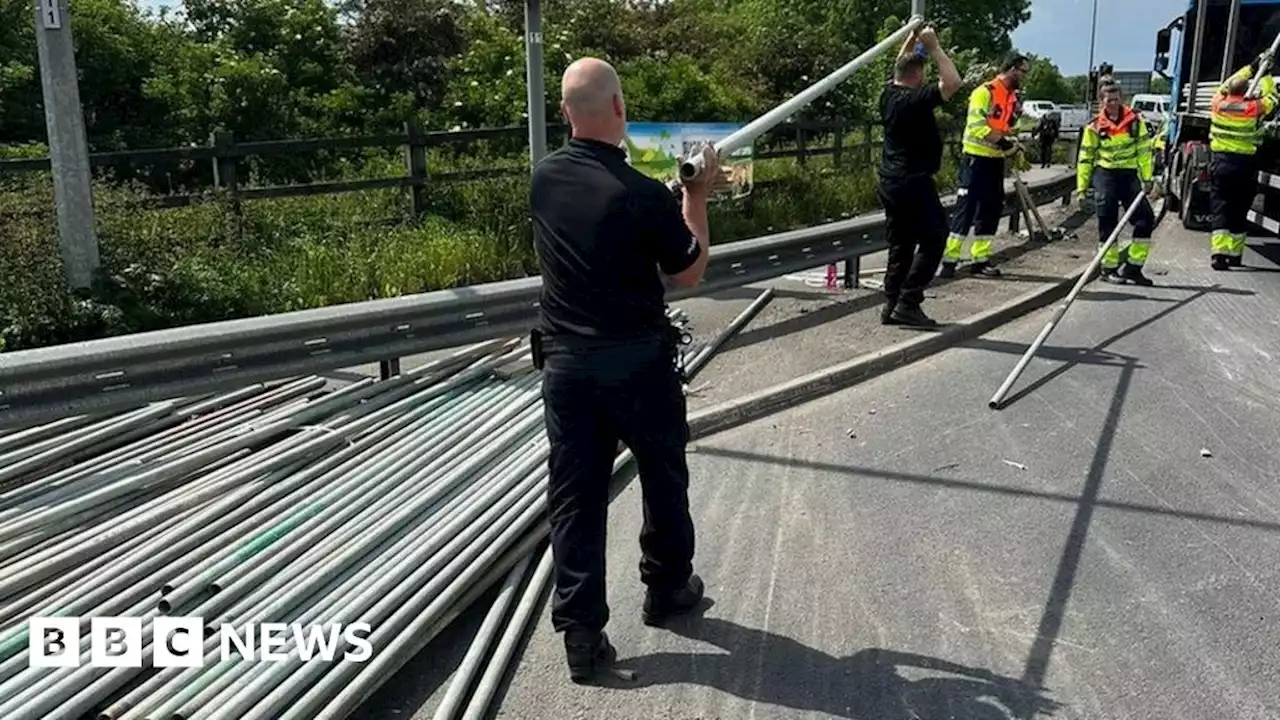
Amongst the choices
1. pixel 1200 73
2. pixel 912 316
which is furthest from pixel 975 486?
pixel 1200 73

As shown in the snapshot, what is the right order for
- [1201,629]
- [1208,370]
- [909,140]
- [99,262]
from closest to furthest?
1. [1201,629]
2. [1208,370]
3. [909,140]
4. [99,262]

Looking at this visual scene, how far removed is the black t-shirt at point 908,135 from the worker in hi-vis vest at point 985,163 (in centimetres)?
236

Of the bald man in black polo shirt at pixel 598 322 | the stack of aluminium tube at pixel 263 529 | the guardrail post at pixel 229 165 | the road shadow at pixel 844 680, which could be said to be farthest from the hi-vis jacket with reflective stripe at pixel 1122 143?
the guardrail post at pixel 229 165

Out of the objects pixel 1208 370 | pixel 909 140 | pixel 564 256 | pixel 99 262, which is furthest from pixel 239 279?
pixel 1208 370

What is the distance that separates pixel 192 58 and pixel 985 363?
14417 mm

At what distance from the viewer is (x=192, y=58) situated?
16.8 m

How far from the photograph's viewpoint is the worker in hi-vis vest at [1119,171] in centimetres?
962

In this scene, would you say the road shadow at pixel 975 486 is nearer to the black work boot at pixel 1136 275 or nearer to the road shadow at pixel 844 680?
the road shadow at pixel 844 680

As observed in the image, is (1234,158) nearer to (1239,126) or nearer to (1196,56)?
(1239,126)

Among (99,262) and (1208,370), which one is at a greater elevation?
(99,262)

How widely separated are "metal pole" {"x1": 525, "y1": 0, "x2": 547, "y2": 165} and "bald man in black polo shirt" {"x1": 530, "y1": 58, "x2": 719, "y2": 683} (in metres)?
4.88

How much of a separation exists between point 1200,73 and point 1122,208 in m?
6.50

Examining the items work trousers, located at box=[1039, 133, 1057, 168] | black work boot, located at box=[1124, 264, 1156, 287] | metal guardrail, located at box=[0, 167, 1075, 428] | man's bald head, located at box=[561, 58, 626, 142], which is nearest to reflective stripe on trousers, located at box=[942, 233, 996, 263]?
black work boot, located at box=[1124, 264, 1156, 287]

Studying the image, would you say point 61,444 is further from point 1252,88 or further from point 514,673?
point 1252,88
